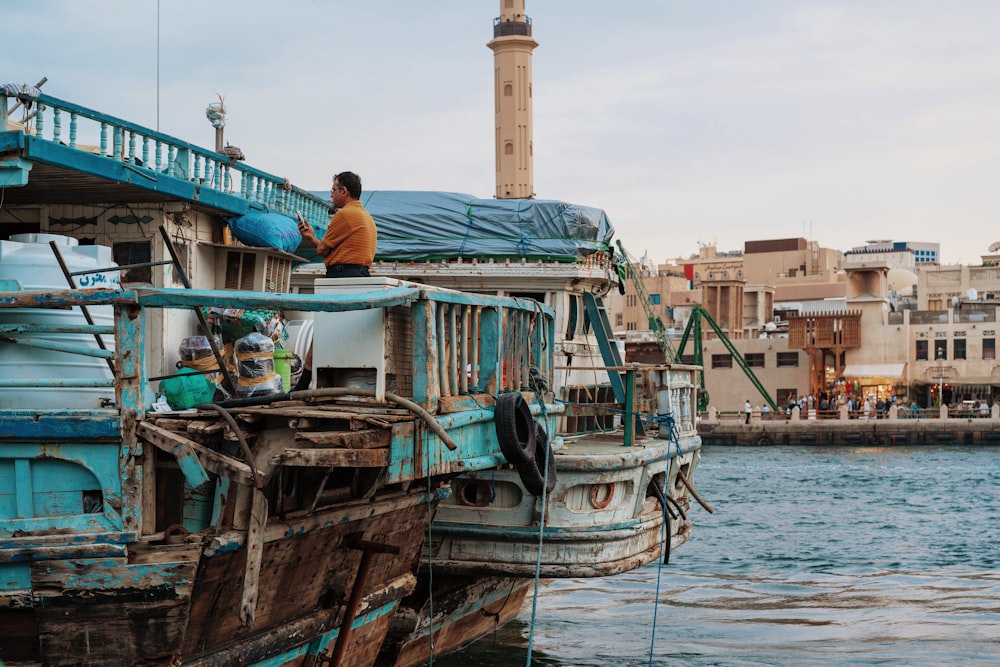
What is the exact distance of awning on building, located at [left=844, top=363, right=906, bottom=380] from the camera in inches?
2653

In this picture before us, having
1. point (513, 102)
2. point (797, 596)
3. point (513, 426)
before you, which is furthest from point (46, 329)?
point (513, 102)

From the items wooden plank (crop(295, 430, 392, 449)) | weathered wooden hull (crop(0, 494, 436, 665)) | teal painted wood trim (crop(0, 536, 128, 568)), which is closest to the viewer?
teal painted wood trim (crop(0, 536, 128, 568))

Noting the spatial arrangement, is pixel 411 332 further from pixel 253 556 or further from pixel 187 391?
pixel 253 556

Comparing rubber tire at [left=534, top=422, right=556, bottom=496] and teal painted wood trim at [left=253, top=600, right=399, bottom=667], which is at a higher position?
rubber tire at [left=534, top=422, right=556, bottom=496]

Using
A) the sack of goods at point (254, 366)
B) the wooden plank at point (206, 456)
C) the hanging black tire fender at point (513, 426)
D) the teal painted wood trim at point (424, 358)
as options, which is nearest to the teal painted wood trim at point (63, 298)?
the wooden plank at point (206, 456)

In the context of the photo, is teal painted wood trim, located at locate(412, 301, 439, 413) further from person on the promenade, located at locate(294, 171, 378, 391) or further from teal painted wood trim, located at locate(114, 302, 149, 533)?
teal painted wood trim, located at locate(114, 302, 149, 533)

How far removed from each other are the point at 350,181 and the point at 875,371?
63407mm

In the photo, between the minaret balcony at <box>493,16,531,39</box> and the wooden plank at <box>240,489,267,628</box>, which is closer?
the wooden plank at <box>240,489,267,628</box>

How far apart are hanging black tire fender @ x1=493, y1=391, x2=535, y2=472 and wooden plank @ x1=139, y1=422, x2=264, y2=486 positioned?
2.71 m

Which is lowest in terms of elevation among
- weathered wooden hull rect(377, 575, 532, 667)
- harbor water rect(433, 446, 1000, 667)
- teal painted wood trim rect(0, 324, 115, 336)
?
harbor water rect(433, 446, 1000, 667)

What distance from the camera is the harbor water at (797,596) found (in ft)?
47.0

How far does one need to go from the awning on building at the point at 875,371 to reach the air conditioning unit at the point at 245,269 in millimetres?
61442

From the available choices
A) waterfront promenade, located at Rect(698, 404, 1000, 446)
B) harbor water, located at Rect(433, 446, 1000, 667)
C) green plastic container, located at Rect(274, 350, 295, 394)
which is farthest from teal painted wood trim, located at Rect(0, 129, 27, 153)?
waterfront promenade, located at Rect(698, 404, 1000, 446)

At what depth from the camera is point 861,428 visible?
60250mm
